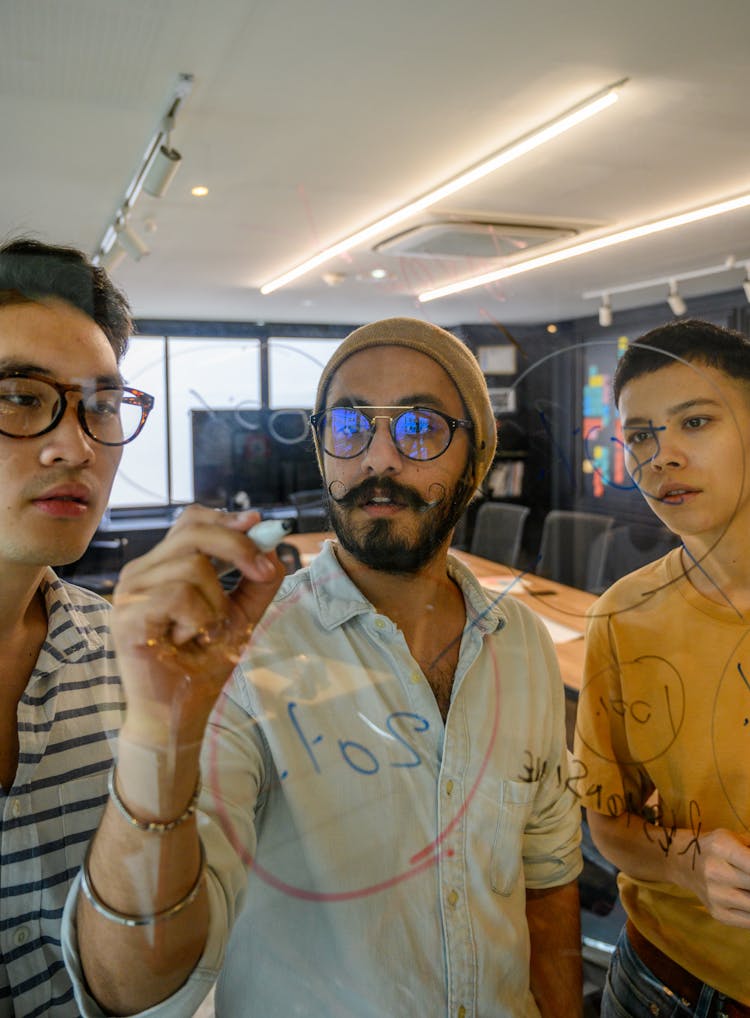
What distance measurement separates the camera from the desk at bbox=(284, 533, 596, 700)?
0.55 m

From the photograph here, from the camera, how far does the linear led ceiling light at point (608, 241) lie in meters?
0.57

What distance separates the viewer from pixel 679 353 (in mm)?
521

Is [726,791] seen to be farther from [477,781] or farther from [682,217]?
[682,217]

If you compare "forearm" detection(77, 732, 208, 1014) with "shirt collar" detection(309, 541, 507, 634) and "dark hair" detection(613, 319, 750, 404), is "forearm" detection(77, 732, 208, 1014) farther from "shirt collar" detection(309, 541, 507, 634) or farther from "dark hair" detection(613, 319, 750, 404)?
"dark hair" detection(613, 319, 750, 404)

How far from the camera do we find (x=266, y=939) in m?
0.47

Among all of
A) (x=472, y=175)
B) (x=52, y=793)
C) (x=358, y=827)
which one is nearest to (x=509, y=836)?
(x=358, y=827)

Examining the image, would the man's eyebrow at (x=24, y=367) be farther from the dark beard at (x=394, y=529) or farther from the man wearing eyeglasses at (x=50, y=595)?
the dark beard at (x=394, y=529)

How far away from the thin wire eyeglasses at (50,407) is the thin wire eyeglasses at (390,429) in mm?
138

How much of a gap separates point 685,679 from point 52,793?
1.53 feet

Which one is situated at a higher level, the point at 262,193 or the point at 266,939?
the point at 262,193

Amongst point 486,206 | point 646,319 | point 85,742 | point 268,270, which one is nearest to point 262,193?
point 268,270

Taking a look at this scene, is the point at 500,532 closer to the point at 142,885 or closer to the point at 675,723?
the point at 675,723

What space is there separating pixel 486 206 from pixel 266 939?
61cm

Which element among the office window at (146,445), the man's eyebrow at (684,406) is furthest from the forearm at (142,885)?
the man's eyebrow at (684,406)
